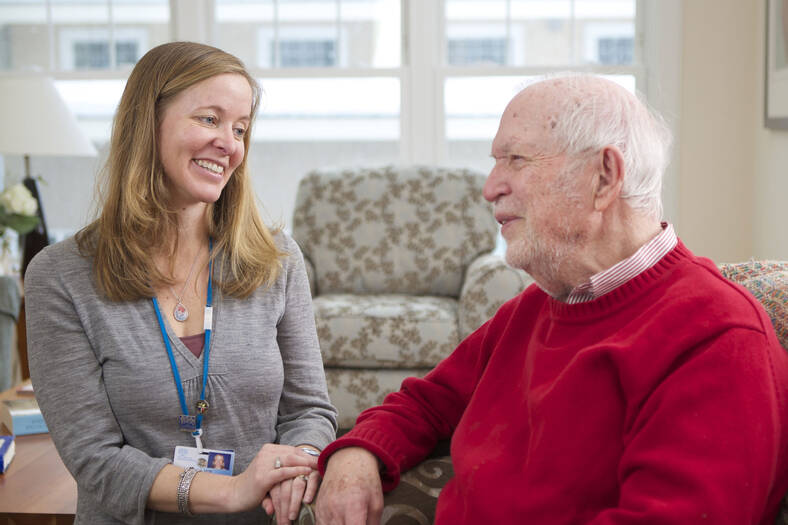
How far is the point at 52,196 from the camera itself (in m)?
4.52

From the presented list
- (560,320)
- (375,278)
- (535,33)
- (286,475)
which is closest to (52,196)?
(375,278)

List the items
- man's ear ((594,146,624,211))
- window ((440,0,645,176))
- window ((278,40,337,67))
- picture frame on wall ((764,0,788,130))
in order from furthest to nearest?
window ((278,40,337,67)) < window ((440,0,645,176)) < picture frame on wall ((764,0,788,130)) < man's ear ((594,146,624,211))

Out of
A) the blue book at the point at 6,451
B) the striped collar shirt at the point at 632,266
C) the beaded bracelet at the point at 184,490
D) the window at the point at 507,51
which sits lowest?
the blue book at the point at 6,451

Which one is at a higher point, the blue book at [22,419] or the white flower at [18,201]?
the white flower at [18,201]

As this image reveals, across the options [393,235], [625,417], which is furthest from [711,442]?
[393,235]

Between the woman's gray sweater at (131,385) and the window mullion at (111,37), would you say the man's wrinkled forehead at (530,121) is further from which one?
the window mullion at (111,37)

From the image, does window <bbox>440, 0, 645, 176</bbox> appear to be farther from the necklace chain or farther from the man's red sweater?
the man's red sweater

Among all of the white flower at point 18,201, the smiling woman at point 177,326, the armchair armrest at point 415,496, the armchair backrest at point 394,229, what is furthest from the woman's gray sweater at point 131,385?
the white flower at point 18,201

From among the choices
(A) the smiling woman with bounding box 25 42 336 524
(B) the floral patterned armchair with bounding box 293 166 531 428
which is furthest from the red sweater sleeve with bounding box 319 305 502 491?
(B) the floral patterned armchair with bounding box 293 166 531 428

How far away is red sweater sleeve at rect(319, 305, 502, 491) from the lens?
1.22 metres

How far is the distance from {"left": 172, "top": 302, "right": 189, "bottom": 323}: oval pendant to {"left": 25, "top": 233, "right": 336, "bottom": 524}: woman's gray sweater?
0.04m

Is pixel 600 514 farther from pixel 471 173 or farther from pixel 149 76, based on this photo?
pixel 471 173

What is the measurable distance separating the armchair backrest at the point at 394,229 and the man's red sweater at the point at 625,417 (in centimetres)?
224

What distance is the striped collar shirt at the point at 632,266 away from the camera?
1.05 meters
